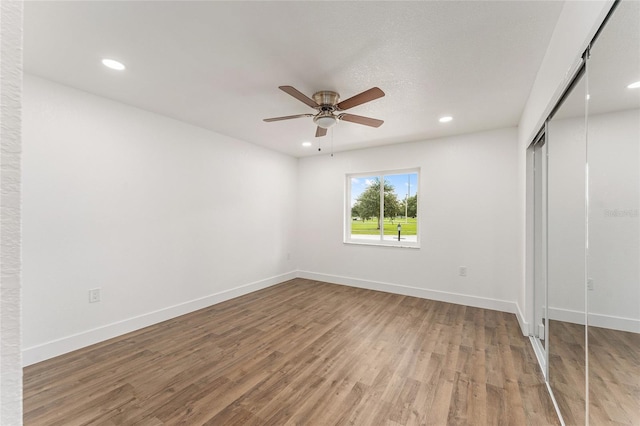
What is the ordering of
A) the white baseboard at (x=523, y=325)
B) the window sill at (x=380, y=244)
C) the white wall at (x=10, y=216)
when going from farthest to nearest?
the window sill at (x=380, y=244), the white baseboard at (x=523, y=325), the white wall at (x=10, y=216)

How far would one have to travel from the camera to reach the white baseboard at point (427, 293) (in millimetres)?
3681

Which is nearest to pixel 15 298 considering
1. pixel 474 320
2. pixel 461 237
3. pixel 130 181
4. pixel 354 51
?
pixel 354 51

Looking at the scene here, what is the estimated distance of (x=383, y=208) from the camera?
16.1 ft

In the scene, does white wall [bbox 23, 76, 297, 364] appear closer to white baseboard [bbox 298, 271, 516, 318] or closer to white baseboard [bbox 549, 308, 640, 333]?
white baseboard [bbox 298, 271, 516, 318]

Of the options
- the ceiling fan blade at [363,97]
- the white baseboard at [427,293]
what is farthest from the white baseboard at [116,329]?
the ceiling fan blade at [363,97]

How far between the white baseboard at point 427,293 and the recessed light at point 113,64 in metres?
4.25

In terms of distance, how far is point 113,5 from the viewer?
63.6 inches

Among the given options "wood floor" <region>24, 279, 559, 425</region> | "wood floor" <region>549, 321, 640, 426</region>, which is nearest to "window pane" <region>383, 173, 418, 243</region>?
"wood floor" <region>24, 279, 559, 425</region>

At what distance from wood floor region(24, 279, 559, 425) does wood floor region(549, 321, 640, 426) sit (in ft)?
0.94

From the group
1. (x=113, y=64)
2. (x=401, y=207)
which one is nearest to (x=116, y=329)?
(x=113, y=64)

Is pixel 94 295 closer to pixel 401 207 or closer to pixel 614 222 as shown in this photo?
pixel 614 222

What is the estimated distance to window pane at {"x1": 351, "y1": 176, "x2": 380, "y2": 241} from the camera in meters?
4.98

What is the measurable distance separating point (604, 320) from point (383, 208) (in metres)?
3.75

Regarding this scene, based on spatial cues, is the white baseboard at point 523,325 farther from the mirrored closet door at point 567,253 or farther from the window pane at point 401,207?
the window pane at point 401,207
